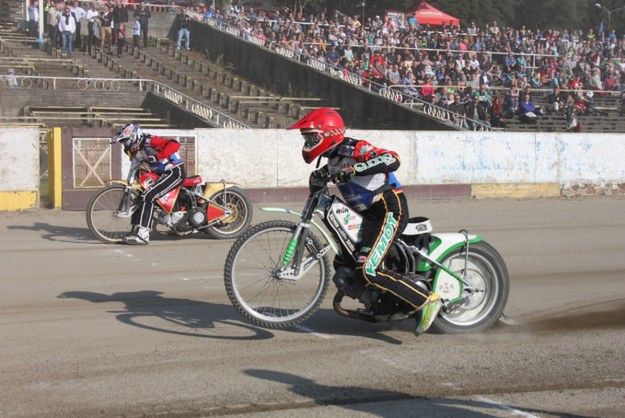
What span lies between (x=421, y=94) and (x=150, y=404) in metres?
26.4

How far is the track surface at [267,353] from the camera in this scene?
19.7ft

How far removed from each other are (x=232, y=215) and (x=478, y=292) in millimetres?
6802

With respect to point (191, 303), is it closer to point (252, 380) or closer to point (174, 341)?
point (174, 341)

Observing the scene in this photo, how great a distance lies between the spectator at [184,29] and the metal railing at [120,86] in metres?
8.06

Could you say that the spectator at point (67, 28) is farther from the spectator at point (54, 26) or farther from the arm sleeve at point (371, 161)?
the arm sleeve at point (371, 161)

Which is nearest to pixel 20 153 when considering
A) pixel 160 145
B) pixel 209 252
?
pixel 160 145

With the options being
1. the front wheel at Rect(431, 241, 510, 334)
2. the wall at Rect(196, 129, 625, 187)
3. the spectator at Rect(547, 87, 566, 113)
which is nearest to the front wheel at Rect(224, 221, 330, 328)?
the front wheel at Rect(431, 241, 510, 334)

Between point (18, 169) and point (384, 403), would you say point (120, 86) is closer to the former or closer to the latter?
point (18, 169)

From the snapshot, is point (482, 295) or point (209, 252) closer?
point (482, 295)

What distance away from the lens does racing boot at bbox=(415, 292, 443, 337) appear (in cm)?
738

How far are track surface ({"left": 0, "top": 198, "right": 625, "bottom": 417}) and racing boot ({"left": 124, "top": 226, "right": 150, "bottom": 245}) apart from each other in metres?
1.39

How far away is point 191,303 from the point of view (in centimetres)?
909

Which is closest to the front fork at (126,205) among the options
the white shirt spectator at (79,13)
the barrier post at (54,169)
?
the barrier post at (54,169)

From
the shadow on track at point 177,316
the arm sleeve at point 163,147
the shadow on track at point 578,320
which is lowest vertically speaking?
the shadow on track at point 177,316
